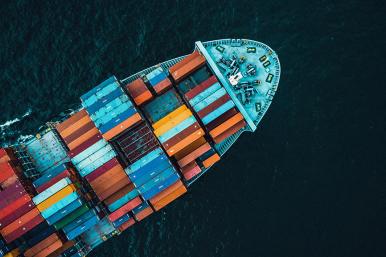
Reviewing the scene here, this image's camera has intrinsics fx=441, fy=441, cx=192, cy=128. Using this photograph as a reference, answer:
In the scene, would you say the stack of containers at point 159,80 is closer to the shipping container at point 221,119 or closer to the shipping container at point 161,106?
the shipping container at point 161,106

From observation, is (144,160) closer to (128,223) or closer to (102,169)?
(102,169)

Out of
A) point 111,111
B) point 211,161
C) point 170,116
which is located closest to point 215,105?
point 170,116

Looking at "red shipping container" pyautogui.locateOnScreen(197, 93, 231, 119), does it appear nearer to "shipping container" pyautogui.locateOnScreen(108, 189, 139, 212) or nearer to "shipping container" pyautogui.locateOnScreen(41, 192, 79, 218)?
"shipping container" pyautogui.locateOnScreen(108, 189, 139, 212)

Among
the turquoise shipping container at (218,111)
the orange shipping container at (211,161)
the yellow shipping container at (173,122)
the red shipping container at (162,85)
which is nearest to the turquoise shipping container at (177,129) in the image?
the yellow shipping container at (173,122)

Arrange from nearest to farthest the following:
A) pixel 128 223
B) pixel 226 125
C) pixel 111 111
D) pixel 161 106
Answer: pixel 111 111 < pixel 226 125 < pixel 128 223 < pixel 161 106

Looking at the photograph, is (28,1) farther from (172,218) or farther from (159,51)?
(172,218)

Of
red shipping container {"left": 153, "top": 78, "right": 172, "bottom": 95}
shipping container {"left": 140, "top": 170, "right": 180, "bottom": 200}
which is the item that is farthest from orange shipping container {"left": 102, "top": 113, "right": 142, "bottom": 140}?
shipping container {"left": 140, "top": 170, "right": 180, "bottom": 200}
